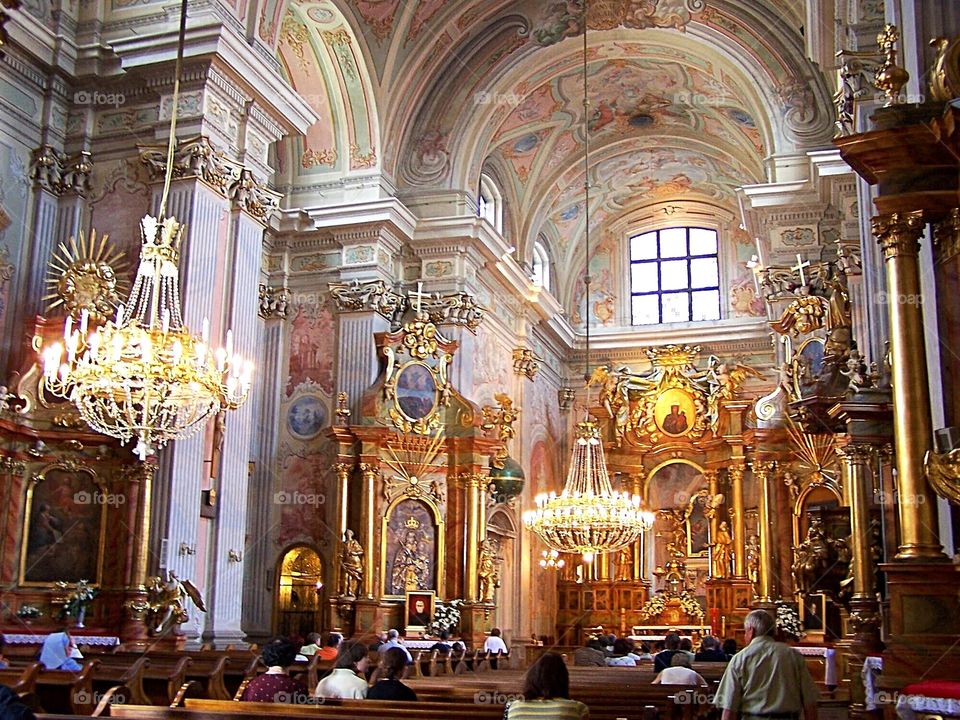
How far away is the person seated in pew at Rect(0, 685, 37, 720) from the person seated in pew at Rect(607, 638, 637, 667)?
12.0 meters

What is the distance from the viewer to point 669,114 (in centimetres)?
2373

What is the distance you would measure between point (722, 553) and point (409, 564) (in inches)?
314

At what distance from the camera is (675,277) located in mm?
28531

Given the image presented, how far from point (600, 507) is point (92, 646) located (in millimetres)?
7864

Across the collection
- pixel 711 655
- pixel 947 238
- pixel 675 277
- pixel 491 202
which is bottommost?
pixel 711 655

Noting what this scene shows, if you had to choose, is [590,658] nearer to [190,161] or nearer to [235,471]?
[235,471]

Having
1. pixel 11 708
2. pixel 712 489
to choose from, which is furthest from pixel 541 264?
pixel 11 708

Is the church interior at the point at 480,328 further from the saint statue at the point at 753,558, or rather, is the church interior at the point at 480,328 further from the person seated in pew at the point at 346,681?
the person seated in pew at the point at 346,681

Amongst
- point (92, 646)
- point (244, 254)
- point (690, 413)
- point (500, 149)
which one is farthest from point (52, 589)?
point (690, 413)

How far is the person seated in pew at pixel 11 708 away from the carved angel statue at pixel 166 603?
7849 millimetres

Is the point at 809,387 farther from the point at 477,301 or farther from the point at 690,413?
the point at 690,413

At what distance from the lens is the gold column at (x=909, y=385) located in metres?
7.31

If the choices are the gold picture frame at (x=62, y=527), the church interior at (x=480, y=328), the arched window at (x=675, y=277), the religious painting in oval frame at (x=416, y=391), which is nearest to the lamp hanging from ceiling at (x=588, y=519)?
the church interior at (x=480, y=328)

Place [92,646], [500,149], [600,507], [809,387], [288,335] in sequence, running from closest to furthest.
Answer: [92,646] → [809,387] → [600,507] → [288,335] → [500,149]
